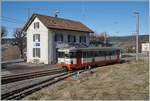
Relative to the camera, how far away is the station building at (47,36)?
141 feet

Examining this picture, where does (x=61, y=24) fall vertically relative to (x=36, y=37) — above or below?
above

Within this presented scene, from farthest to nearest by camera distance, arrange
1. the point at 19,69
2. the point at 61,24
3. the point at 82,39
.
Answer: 1. the point at 82,39
2. the point at 61,24
3. the point at 19,69

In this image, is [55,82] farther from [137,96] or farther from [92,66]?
[92,66]

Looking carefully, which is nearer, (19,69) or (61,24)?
(19,69)

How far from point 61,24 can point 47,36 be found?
432cm

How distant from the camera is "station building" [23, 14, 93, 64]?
1694 inches

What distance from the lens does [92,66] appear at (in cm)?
3619

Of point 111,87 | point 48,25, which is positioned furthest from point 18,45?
point 111,87

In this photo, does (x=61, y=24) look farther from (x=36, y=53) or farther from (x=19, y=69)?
(x=19, y=69)

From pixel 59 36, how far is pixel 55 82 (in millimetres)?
21906

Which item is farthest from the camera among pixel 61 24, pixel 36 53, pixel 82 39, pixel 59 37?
pixel 82 39

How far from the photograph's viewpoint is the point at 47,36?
42875 mm

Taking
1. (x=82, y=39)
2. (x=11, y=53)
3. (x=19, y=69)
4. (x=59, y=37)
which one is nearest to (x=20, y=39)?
(x=11, y=53)

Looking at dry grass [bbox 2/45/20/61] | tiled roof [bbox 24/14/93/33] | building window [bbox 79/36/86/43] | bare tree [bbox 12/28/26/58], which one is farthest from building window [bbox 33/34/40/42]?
bare tree [bbox 12/28/26/58]
